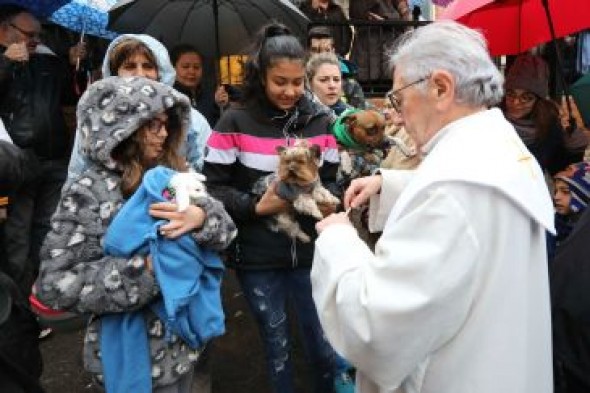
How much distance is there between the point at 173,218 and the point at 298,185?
2.41ft

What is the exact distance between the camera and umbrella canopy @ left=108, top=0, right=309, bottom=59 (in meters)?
4.35

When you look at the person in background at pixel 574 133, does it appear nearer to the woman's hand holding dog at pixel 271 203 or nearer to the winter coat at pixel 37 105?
the woman's hand holding dog at pixel 271 203

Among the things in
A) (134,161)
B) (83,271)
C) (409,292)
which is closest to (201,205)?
(134,161)

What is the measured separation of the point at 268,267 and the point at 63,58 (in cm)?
287

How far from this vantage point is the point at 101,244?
2189 mm

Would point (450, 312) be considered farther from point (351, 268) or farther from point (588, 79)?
point (588, 79)

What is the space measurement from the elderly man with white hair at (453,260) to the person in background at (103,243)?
81 cm

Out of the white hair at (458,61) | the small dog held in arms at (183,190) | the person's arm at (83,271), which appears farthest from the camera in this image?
the small dog held in arms at (183,190)

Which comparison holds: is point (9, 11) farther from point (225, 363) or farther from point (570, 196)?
point (570, 196)

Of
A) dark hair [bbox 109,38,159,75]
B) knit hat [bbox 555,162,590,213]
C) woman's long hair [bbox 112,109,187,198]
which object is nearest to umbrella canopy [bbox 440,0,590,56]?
knit hat [bbox 555,162,590,213]

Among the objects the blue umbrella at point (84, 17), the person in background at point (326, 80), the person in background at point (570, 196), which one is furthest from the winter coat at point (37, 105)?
the person in background at point (570, 196)

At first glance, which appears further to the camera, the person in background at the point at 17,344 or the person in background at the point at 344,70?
the person in background at the point at 344,70

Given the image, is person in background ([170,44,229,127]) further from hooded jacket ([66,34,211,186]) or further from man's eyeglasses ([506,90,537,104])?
man's eyeglasses ([506,90,537,104])

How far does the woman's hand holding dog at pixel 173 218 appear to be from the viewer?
7.04 feet
